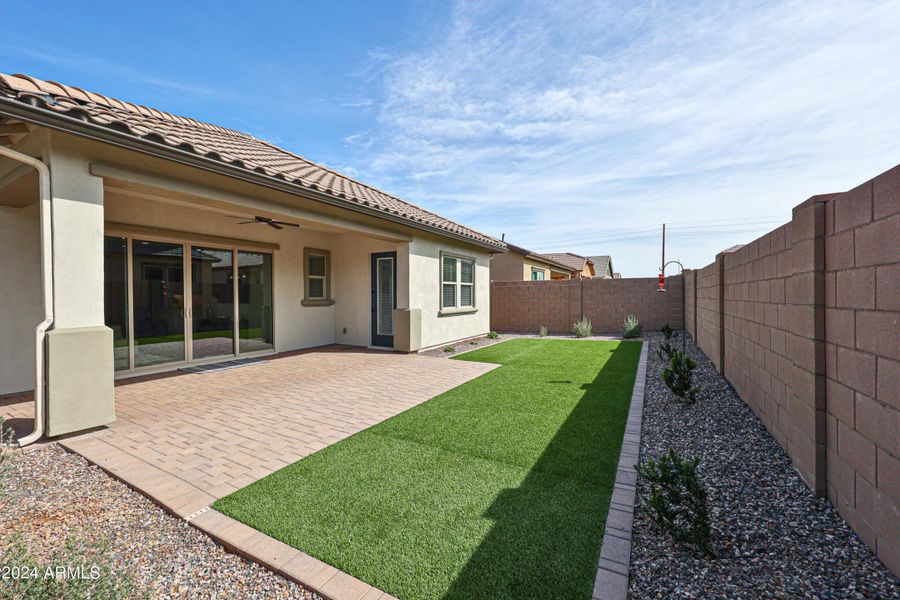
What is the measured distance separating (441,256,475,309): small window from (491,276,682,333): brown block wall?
10.7 feet

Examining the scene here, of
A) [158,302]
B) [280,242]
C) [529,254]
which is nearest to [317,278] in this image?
[280,242]

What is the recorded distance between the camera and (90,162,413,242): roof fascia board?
15.9 ft

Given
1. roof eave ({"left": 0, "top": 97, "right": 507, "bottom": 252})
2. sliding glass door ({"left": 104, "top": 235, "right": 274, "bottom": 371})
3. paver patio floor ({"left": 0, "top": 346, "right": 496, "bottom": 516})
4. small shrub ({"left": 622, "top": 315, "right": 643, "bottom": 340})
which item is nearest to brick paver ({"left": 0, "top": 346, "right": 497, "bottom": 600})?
paver patio floor ({"left": 0, "top": 346, "right": 496, "bottom": 516})

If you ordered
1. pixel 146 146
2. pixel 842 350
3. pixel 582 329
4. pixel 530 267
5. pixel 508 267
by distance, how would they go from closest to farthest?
pixel 842 350 < pixel 146 146 < pixel 582 329 < pixel 508 267 < pixel 530 267

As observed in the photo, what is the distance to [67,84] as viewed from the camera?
5414 mm

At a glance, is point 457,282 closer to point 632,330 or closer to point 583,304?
point 583,304

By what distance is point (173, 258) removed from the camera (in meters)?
8.04

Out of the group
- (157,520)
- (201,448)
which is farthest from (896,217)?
(201,448)

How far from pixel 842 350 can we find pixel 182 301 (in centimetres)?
977

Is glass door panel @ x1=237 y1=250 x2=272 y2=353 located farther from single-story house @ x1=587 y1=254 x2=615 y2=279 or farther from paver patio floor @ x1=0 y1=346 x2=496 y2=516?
single-story house @ x1=587 y1=254 x2=615 y2=279

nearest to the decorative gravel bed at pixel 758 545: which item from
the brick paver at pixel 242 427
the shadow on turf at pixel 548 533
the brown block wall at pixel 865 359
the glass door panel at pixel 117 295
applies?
the brown block wall at pixel 865 359

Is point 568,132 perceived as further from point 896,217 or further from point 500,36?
point 896,217

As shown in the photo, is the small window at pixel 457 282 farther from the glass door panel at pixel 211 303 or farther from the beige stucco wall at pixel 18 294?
the beige stucco wall at pixel 18 294

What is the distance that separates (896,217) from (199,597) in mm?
4311
